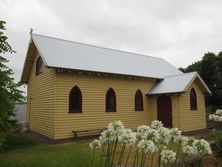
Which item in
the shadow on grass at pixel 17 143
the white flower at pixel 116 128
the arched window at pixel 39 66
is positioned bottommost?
the shadow on grass at pixel 17 143

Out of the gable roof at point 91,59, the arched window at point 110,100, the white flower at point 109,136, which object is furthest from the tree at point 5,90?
the arched window at point 110,100

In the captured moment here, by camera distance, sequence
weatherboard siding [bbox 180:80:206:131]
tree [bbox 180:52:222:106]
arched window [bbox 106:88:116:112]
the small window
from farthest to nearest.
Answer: tree [bbox 180:52:222:106], weatherboard siding [bbox 180:80:206:131], the small window, arched window [bbox 106:88:116:112]

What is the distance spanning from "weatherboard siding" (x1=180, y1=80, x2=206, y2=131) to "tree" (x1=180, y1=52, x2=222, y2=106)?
6.18 m

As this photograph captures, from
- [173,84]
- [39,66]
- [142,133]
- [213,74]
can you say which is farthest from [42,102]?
[213,74]

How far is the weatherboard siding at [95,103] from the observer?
15.0 metres

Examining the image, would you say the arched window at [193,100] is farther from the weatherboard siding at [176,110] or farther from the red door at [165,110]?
the red door at [165,110]

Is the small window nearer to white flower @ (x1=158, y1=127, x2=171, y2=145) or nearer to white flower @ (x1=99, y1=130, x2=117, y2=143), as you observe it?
white flower @ (x1=99, y1=130, x2=117, y2=143)

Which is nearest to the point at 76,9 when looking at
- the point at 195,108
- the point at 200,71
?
the point at 195,108

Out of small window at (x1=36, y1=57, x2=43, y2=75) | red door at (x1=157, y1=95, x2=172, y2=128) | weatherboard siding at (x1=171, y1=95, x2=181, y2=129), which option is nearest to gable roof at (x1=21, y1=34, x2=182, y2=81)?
small window at (x1=36, y1=57, x2=43, y2=75)

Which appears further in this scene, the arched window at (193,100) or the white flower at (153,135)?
the arched window at (193,100)

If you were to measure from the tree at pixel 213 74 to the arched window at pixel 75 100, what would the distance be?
1581cm

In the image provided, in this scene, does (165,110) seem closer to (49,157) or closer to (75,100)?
(75,100)

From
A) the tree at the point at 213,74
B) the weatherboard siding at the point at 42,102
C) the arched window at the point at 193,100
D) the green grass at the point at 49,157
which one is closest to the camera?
the green grass at the point at 49,157

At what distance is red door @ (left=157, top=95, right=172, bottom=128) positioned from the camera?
19.0 metres
